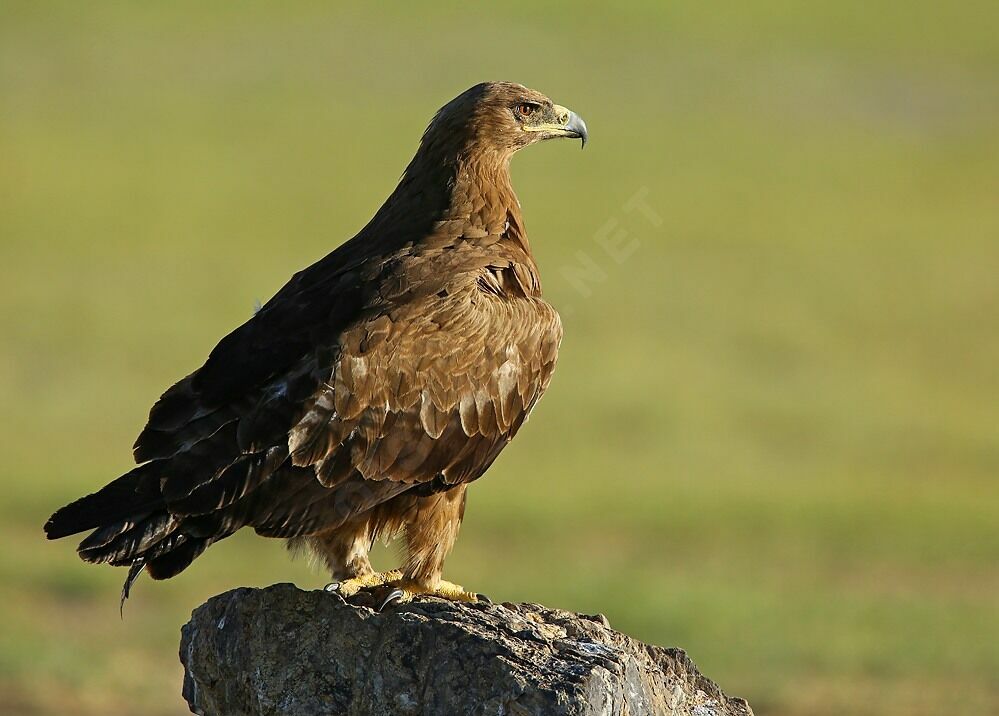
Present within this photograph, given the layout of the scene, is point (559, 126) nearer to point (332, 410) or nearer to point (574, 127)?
point (574, 127)

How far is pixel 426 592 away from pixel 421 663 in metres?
0.86

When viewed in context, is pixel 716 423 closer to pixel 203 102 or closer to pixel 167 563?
pixel 167 563

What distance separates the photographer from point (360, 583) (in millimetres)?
6281

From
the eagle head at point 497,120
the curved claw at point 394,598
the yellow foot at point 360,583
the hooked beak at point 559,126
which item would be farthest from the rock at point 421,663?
the hooked beak at point 559,126

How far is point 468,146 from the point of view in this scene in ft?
23.2

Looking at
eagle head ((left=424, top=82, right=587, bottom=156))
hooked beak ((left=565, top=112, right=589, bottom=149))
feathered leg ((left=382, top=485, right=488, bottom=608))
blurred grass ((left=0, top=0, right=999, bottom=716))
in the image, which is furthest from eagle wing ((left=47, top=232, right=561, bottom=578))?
blurred grass ((left=0, top=0, right=999, bottom=716))

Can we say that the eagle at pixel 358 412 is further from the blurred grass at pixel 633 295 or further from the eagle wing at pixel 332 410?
the blurred grass at pixel 633 295

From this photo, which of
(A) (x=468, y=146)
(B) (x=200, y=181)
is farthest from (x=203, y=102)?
(A) (x=468, y=146)

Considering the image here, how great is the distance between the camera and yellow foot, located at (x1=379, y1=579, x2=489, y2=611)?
19.9 ft

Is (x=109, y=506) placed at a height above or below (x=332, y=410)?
below

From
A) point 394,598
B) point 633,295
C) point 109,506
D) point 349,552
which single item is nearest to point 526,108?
point 349,552

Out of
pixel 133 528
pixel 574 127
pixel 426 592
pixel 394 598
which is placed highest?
pixel 574 127

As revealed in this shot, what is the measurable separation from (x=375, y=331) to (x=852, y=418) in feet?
56.0

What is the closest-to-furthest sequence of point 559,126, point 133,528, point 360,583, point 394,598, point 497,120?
point 133,528, point 394,598, point 360,583, point 497,120, point 559,126
